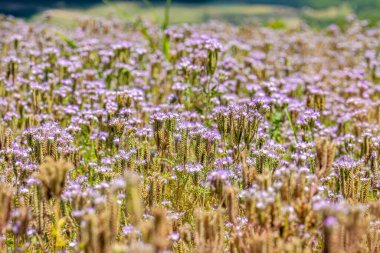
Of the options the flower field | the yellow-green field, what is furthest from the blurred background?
the flower field

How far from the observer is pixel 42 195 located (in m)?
3.95

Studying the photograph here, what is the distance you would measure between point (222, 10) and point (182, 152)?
50.2 feet

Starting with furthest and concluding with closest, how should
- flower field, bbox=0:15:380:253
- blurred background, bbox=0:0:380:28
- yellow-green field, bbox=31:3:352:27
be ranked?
yellow-green field, bbox=31:3:352:27 < blurred background, bbox=0:0:380:28 < flower field, bbox=0:15:380:253

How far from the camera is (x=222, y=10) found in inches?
786

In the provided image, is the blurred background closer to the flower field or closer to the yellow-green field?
the yellow-green field

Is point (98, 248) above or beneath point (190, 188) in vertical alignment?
above

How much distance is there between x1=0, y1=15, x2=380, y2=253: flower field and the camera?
360 centimetres

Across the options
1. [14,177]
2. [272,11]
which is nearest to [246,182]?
[14,177]

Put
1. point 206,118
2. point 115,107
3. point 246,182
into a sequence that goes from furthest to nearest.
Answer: point 206,118 < point 115,107 < point 246,182

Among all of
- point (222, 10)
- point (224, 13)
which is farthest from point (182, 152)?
point (222, 10)

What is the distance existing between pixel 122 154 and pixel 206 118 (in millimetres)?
1879

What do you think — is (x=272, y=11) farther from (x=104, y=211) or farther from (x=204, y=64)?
(x=104, y=211)

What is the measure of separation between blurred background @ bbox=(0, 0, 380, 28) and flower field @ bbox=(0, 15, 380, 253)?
6.34 metres

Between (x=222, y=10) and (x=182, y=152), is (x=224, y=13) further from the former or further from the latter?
(x=182, y=152)
